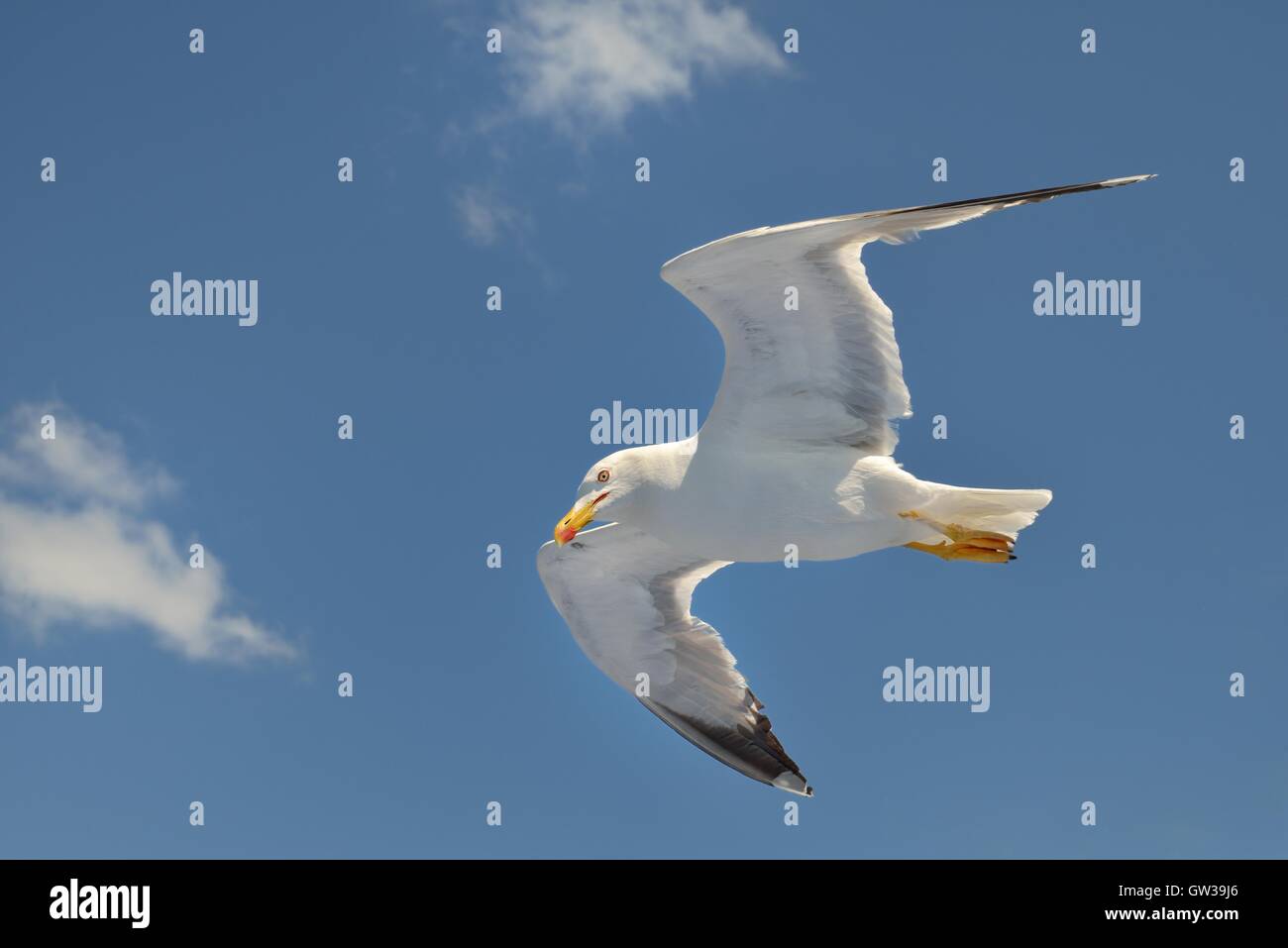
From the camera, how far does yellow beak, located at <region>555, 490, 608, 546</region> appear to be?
40.5 ft

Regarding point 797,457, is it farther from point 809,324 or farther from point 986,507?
point 986,507

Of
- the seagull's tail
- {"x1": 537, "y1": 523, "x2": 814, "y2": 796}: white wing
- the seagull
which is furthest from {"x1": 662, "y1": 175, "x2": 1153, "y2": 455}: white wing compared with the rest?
{"x1": 537, "y1": 523, "x2": 814, "y2": 796}: white wing

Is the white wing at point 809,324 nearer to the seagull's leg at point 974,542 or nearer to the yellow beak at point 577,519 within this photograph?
the seagull's leg at point 974,542

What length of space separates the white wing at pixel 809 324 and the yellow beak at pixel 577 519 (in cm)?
122

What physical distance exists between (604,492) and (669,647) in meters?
3.03

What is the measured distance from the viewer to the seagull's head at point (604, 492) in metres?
12.4

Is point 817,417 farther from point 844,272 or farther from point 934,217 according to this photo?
point 934,217

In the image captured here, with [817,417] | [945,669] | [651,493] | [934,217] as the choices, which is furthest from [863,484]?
[945,669]

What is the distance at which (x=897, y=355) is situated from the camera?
12.2 metres

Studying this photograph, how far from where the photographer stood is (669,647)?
1484 cm

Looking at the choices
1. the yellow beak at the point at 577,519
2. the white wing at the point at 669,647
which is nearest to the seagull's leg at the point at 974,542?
the yellow beak at the point at 577,519

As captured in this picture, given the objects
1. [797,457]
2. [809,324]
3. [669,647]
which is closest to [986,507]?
[797,457]

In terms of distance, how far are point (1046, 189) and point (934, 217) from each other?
Answer: 2.79ft

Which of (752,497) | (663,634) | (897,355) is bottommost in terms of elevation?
(663,634)
